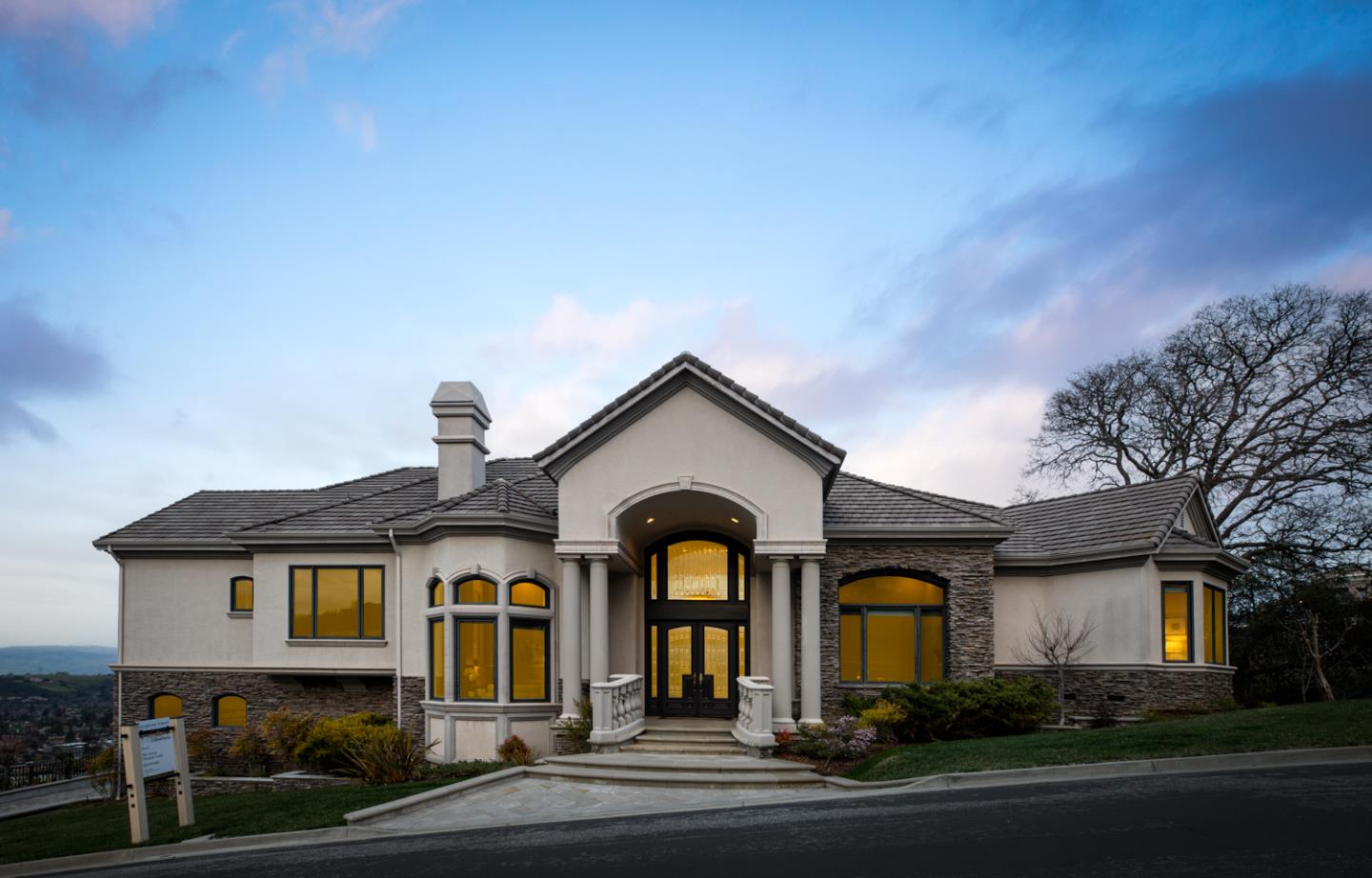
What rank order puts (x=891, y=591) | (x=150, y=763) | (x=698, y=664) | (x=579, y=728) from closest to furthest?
(x=150, y=763) → (x=579, y=728) → (x=891, y=591) → (x=698, y=664)

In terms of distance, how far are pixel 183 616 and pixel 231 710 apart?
102 inches

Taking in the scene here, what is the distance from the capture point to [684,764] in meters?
16.0

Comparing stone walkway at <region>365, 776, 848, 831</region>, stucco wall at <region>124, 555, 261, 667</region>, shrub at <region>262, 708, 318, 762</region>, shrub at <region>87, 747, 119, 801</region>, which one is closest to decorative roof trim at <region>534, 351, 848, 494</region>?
stone walkway at <region>365, 776, 848, 831</region>

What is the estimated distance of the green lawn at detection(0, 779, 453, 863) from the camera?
12.9 meters

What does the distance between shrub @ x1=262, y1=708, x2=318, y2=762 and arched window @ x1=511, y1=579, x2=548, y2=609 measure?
202 inches

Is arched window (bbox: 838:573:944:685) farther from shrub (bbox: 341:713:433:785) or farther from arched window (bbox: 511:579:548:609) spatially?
shrub (bbox: 341:713:433:785)

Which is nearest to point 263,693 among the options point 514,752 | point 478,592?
point 478,592

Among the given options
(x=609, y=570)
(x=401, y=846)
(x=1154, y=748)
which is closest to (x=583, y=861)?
(x=401, y=846)

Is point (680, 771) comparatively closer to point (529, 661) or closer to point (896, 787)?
point (896, 787)

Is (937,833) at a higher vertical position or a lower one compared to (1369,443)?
lower

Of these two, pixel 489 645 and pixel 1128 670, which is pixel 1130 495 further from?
pixel 489 645

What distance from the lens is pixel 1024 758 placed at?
1437 centimetres

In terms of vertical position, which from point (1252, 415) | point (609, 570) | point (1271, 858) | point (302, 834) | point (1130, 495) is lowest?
point (302, 834)

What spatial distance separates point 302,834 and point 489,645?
24.1 feet
